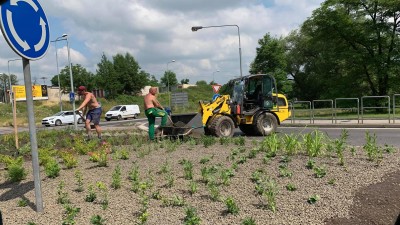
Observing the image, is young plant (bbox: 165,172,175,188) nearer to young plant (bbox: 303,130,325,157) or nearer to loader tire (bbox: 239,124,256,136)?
young plant (bbox: 303,130,325,157)

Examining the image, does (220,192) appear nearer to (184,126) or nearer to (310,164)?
(310,164)

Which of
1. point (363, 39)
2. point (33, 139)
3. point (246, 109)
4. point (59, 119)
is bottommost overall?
point (59, 119)

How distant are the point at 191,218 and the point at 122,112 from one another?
4939 cm

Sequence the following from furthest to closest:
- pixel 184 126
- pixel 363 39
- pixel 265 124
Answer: pixel 363 39 → pixel 265 124 → pixel 184 126

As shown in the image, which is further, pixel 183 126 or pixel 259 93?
pixel 259 93

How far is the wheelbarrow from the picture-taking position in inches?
460

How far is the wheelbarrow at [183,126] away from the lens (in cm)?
1170

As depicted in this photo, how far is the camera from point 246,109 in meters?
14.9

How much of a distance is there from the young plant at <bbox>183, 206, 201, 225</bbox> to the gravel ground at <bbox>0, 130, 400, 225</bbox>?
0.12 metres

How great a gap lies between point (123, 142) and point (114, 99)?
230 ft

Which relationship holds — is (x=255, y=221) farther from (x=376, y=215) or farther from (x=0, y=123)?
(x=0, y=123)

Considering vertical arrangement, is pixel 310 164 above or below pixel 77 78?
below

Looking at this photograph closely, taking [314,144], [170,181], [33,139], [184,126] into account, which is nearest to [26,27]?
[33,139]

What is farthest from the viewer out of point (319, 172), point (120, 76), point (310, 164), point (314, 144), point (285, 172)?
point (120, 76)
